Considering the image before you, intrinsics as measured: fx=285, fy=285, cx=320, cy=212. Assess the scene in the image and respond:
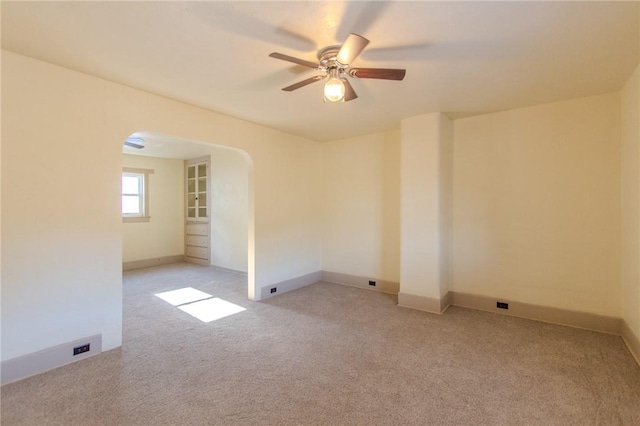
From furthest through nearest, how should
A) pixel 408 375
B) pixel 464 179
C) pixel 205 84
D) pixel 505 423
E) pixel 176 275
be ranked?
pixel 176 275 < pixel 464 179 < pixel 205 84 < pixel 408 375 < pixel 505 423

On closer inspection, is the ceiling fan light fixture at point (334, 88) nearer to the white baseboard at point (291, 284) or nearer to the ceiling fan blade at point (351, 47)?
the ceiling fan blade at point (351, 47)

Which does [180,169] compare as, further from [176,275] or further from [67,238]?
[67,238]

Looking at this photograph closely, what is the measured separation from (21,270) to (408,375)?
311cm

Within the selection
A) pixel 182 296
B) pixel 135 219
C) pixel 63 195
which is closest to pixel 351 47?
pixel 63 195

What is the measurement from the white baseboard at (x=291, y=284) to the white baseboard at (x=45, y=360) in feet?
6.37

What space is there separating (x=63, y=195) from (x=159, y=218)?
15.3 ft

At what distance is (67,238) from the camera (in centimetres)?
240

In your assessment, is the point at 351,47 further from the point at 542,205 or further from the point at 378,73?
the point at 542,205

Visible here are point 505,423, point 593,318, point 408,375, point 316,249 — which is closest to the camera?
point 505,423

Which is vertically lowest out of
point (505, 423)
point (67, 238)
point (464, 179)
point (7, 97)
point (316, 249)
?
point (505, 423)

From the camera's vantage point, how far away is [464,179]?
12.5 ft

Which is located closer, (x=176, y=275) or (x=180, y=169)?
(x=176, y=275)

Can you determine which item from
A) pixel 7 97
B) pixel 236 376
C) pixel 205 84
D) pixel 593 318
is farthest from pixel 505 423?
pixel 7 97

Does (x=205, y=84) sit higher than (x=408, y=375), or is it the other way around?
(x=205, y=84)
